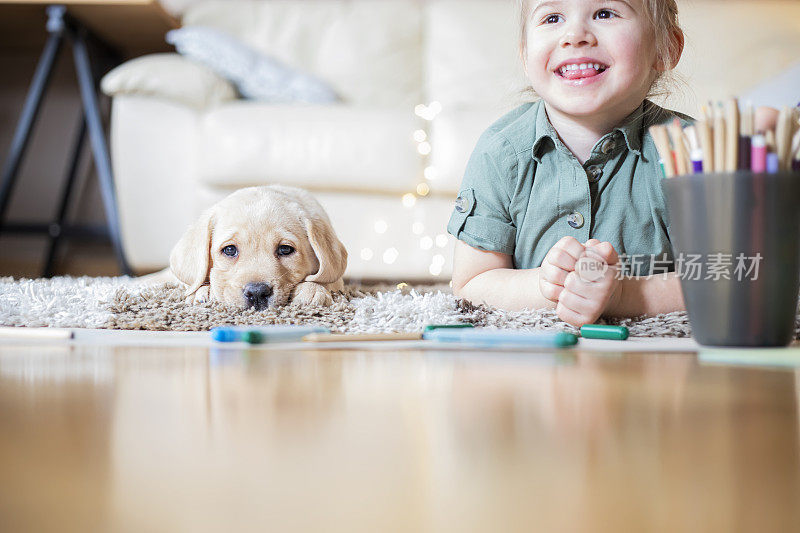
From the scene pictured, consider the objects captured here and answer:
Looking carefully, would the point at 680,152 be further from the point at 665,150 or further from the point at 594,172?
the point at 594,172

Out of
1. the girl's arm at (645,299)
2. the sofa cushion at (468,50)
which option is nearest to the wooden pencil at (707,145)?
the girl's arm at (645,299)

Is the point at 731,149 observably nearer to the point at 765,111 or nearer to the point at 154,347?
the point at 765,111

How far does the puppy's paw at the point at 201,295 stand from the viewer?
2.98ft

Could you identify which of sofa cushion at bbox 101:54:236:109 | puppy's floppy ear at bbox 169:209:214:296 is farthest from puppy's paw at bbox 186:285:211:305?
sofa cushion at bbox 101:54:236:109

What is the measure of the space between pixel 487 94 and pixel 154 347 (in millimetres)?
2043

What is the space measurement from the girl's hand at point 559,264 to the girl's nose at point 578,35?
0.33 meters

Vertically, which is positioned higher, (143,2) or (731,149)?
(143,2)

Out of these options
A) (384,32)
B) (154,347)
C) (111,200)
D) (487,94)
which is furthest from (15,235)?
(154,347)

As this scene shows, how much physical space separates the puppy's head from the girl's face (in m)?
0.38

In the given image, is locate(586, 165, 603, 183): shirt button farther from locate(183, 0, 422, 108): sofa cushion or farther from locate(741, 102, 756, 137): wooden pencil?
locate(183, 0, 422, 108): sofa cushion

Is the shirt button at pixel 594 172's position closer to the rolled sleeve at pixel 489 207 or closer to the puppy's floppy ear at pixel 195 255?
the rolled sleeve at pixel 489 207

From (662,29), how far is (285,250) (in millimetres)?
615

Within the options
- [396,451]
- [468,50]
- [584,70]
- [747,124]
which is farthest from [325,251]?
[468,50]

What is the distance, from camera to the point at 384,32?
262 centimetres
